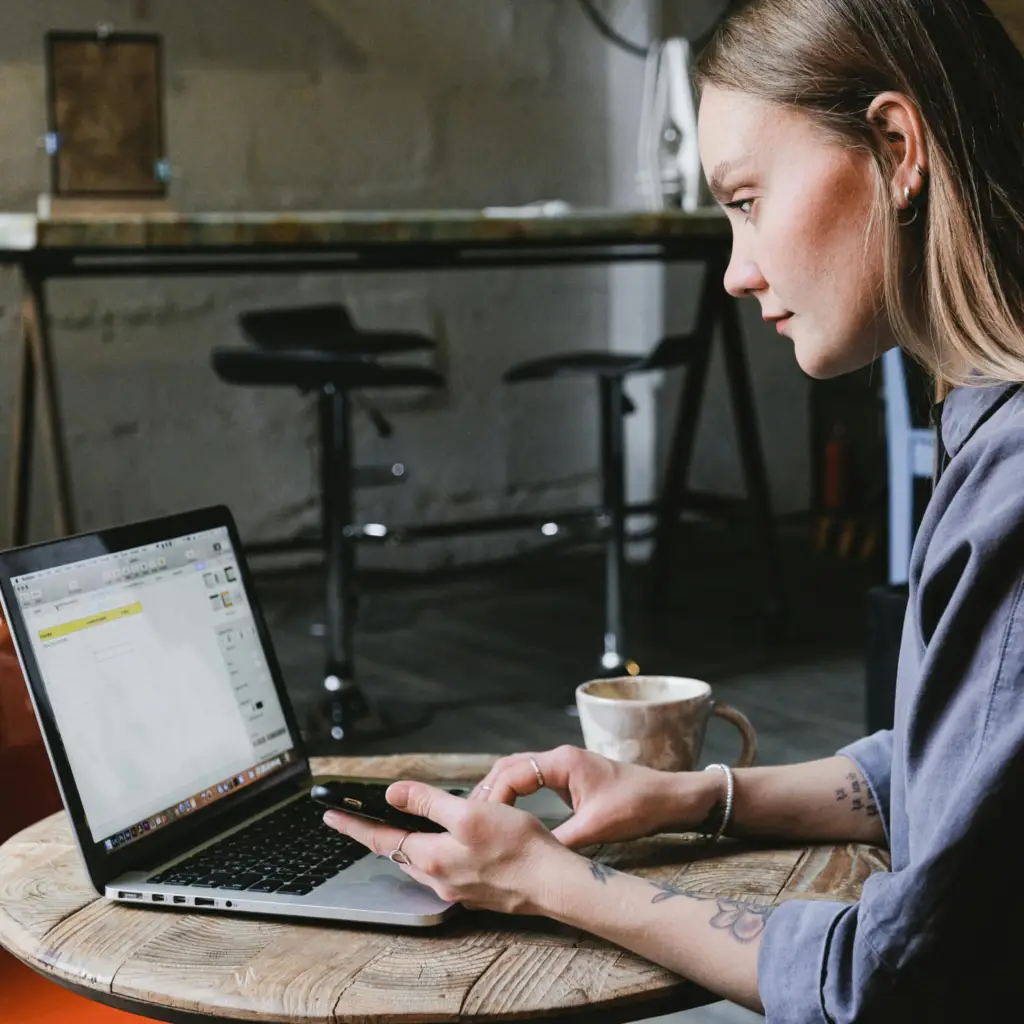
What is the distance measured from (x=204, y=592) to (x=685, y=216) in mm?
2389

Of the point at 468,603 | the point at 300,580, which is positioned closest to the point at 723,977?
the point at 468,603

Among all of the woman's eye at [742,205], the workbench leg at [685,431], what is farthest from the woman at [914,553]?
the workbench leg at [685,431]

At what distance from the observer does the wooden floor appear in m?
3.11

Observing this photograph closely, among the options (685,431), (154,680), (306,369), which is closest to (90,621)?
(154,680)

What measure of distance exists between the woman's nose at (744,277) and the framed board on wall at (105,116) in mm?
2705

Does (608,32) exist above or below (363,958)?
above

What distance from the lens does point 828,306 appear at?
908mm

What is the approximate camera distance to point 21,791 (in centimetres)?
130

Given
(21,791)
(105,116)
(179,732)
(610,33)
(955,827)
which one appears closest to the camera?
(955,827)

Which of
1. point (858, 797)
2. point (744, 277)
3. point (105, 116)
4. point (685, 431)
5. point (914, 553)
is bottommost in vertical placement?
point (685, 431)

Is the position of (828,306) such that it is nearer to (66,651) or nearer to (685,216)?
(66,651)

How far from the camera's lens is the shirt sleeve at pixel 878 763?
3.41 ft

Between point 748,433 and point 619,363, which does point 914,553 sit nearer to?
point 619,363

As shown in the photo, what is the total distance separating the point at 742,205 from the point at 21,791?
80 cm
